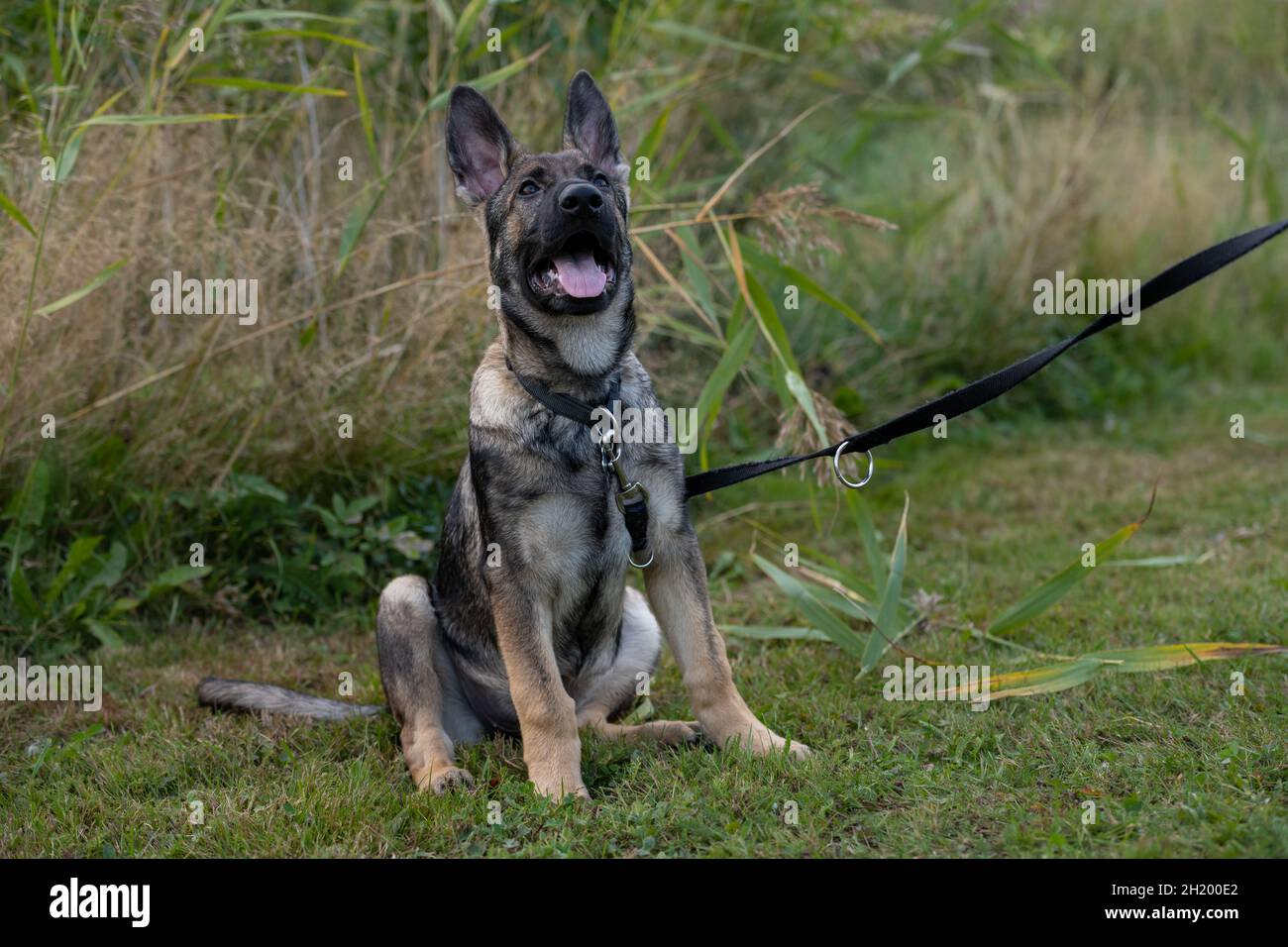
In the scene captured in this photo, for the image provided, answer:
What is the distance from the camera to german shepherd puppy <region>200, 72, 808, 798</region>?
3426 millimetres

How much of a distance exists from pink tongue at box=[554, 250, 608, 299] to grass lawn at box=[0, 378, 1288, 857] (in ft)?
4.48

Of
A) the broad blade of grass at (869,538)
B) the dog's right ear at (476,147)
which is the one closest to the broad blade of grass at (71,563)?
the dog's right ear at (476,147)

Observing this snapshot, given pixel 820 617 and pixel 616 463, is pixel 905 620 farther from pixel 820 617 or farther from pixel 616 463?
pixel 616 463

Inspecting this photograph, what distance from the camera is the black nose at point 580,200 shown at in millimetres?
3354

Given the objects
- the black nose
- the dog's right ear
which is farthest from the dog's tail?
the black nose

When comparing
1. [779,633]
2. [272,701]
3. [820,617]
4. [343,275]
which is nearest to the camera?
[272,701]

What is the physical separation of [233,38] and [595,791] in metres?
3.33

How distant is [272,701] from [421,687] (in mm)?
675

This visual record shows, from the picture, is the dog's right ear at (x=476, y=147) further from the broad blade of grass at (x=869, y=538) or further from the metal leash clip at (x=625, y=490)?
the broad blade of grass at (x=869, y=538)

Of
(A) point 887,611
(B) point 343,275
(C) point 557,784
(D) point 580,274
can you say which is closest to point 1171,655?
(A) point 887,611

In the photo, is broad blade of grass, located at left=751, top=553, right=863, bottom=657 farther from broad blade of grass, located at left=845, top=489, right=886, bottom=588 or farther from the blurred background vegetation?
the blurred background vegetation

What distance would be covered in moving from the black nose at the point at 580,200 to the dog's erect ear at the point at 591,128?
0.49 metres

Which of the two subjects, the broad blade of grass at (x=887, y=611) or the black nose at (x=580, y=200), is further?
the broad blade of grass at (x=887, y=611)

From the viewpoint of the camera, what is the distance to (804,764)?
339 cm
